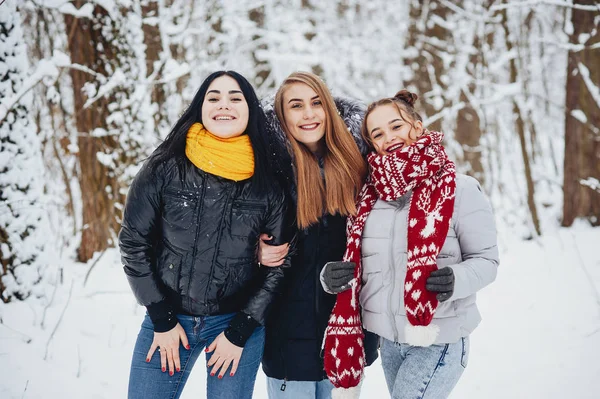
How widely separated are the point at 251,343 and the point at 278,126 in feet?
3.70

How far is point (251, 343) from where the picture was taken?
2000mm

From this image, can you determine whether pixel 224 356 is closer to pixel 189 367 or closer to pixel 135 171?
pixel 189 367

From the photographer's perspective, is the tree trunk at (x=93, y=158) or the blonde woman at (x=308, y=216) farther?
the tree trunk at (x=93, y=158)

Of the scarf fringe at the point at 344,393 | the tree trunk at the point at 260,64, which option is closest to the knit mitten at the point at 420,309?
the scarf fringe at the point at 344,393

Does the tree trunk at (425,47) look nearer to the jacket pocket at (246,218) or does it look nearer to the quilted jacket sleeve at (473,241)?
the quilted jacket sleeve at (473,241)

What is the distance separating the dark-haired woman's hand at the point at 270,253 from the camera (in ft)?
6.51

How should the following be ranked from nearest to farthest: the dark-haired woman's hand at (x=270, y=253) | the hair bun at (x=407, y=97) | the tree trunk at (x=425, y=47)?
the dark-haired woman's hand at (x=270, y=253)
the hair bun at (x=407, y=97)
the tree trunk at (x=425, y=47)

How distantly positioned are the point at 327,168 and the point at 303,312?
744 millimetres

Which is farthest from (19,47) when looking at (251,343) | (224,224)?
(251,343)

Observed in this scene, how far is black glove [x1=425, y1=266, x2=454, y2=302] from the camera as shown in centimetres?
174

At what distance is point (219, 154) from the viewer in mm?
1943

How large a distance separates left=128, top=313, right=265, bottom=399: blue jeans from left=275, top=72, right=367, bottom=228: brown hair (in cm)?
62

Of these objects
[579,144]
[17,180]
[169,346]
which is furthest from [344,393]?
[579,144]

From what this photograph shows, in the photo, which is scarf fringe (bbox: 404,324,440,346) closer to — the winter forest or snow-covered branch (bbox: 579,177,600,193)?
the winter forest
